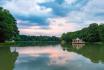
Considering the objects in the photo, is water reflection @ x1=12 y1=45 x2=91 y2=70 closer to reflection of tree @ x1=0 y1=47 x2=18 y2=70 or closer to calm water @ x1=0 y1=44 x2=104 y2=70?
calm water @ x1=0 y1=44 x2=104 y2=70

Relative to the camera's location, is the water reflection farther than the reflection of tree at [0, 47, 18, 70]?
No

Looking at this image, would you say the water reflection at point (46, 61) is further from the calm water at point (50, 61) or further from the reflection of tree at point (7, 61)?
the reflection of tree at point (7, 61)

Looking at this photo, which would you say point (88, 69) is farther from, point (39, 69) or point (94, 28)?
point (94, 28)

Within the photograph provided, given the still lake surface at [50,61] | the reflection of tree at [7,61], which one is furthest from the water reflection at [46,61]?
the reflection of tree at [7,61]

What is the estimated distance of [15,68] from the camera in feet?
52.7

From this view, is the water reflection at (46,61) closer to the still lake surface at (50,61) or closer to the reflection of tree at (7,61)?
the still lake surface at (50,61)

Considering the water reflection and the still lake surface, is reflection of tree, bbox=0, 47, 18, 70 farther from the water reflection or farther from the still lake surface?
the water reflection

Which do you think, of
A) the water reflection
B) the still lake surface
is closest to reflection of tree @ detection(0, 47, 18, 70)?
the still lake surface

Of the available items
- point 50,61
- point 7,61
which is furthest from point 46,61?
point 7,61

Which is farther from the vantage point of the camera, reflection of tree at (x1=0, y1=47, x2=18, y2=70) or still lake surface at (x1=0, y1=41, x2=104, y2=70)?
reflection of tree at (x1=0, y1=47, x2=18, y2=70)

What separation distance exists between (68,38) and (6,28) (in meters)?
90.6

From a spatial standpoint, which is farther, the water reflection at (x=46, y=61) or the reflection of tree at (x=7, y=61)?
the reflection of tree at (x=7, y=61)

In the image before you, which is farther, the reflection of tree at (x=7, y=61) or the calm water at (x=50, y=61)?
the reflection of tree at (x=7, y=61)

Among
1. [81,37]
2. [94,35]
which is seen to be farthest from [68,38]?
[94,35]
